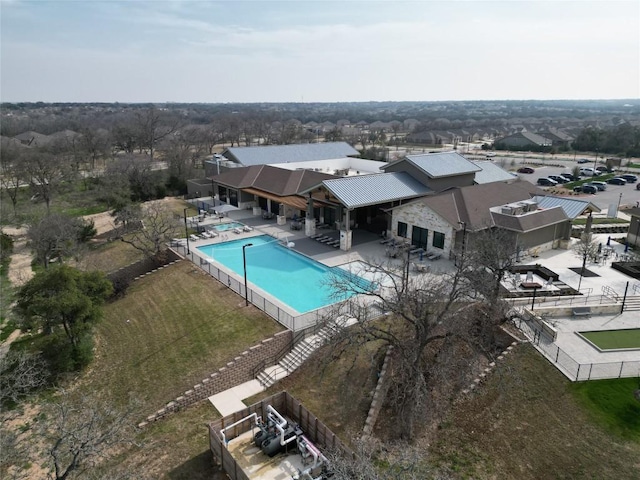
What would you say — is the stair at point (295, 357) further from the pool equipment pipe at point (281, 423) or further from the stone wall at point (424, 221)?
the stone wall at point (424, 221)

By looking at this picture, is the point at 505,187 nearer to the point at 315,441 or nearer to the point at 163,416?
the point at 315,441

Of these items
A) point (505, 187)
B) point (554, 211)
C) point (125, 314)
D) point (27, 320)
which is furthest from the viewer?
point (505, 187)

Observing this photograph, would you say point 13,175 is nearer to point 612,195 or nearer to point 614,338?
point 614,338

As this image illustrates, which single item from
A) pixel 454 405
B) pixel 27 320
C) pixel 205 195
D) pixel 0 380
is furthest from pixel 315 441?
pixel 205 195

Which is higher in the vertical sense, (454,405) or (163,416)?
(454,405)

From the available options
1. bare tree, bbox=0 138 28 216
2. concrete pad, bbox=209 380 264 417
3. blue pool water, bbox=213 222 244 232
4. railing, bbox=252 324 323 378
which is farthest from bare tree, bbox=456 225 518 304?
bare tree, bbox=0 138 28 216
